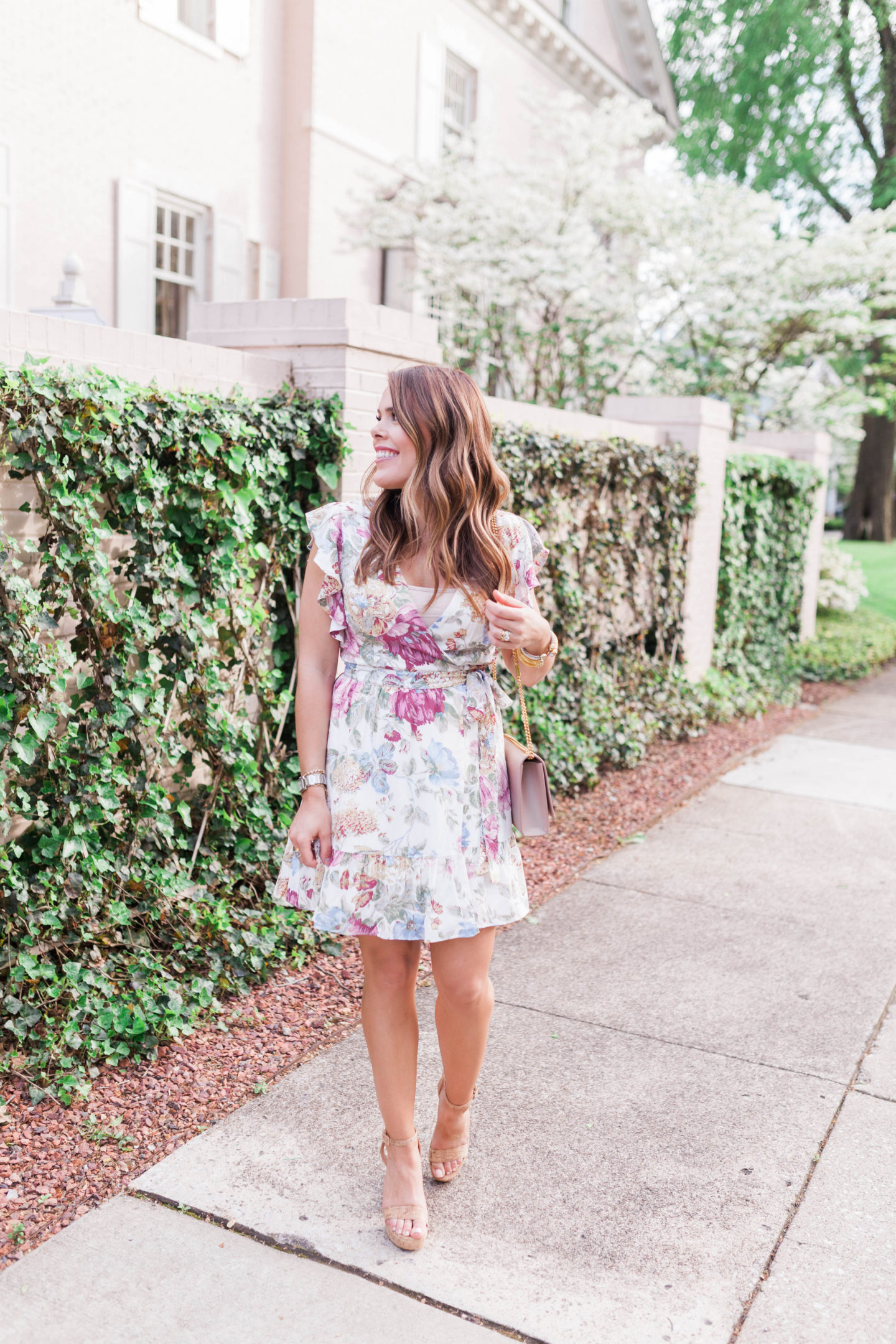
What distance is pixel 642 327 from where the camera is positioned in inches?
453

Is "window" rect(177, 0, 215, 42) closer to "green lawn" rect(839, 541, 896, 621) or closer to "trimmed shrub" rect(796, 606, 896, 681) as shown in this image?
"trimmed shrub" rect(796, 606, 896, 681)

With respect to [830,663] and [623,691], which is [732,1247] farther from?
[830,663]

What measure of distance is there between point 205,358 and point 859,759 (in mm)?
5048

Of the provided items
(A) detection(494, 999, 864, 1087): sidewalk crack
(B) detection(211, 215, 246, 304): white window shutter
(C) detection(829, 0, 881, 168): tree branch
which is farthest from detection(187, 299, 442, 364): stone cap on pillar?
(C) detection(829, 0, 881, 168): tree branch

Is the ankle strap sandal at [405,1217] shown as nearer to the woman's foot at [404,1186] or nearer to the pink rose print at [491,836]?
the woman's foot at [404,1186]

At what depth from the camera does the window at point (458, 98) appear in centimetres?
1285

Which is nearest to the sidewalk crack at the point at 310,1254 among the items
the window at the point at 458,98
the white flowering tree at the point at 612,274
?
the white flowering tree at the point at 612,274

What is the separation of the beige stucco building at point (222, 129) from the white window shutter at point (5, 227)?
0.5 inches

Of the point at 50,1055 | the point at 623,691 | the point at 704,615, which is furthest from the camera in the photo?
the point at 704,615

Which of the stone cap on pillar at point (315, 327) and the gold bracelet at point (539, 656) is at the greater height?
the stone cap on pillar at point (315, 327)

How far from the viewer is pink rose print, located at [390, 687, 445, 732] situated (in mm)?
2395

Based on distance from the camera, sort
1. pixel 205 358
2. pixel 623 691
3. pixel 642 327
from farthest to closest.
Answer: pixel 642 327 → pixel 623 691 → pixel 205 358

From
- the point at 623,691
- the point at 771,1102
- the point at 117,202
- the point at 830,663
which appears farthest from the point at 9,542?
the point at 830,663

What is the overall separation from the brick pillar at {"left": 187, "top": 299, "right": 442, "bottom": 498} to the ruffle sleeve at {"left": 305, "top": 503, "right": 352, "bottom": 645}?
1793mm
